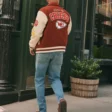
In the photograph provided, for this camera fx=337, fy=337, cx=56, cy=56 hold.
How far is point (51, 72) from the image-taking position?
16.3 feet

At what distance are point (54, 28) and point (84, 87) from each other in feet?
8.21

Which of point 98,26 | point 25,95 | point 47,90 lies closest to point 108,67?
point 98,26

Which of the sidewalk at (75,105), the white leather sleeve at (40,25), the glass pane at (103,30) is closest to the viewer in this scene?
the white leather sleeve at (40,25)

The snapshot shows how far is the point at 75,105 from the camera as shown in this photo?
6.19m

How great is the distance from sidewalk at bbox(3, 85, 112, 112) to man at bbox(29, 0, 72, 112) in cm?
85

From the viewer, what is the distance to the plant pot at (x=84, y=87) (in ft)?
22.7

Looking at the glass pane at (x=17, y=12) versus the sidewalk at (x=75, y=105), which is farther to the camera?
the glass pane at (x=17, y=12)

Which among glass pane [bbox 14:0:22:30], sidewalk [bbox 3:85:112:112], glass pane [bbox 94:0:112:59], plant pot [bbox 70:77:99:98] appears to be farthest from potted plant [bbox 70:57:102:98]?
glass pane [bbox 14:0:22:30]

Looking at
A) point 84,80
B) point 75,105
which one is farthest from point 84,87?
point 75,105

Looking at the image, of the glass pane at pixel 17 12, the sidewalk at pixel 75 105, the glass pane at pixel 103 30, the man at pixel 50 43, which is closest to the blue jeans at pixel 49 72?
the man at pixel 50 43

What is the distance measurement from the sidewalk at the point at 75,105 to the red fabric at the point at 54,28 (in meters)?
1.39

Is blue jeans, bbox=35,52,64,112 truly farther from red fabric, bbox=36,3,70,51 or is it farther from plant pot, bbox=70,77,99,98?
plant pot, bbox=70,77,99,98

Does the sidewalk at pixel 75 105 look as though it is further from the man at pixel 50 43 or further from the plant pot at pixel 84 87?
the man at pixel 50 43

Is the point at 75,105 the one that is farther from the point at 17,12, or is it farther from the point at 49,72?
the point at 17,12
